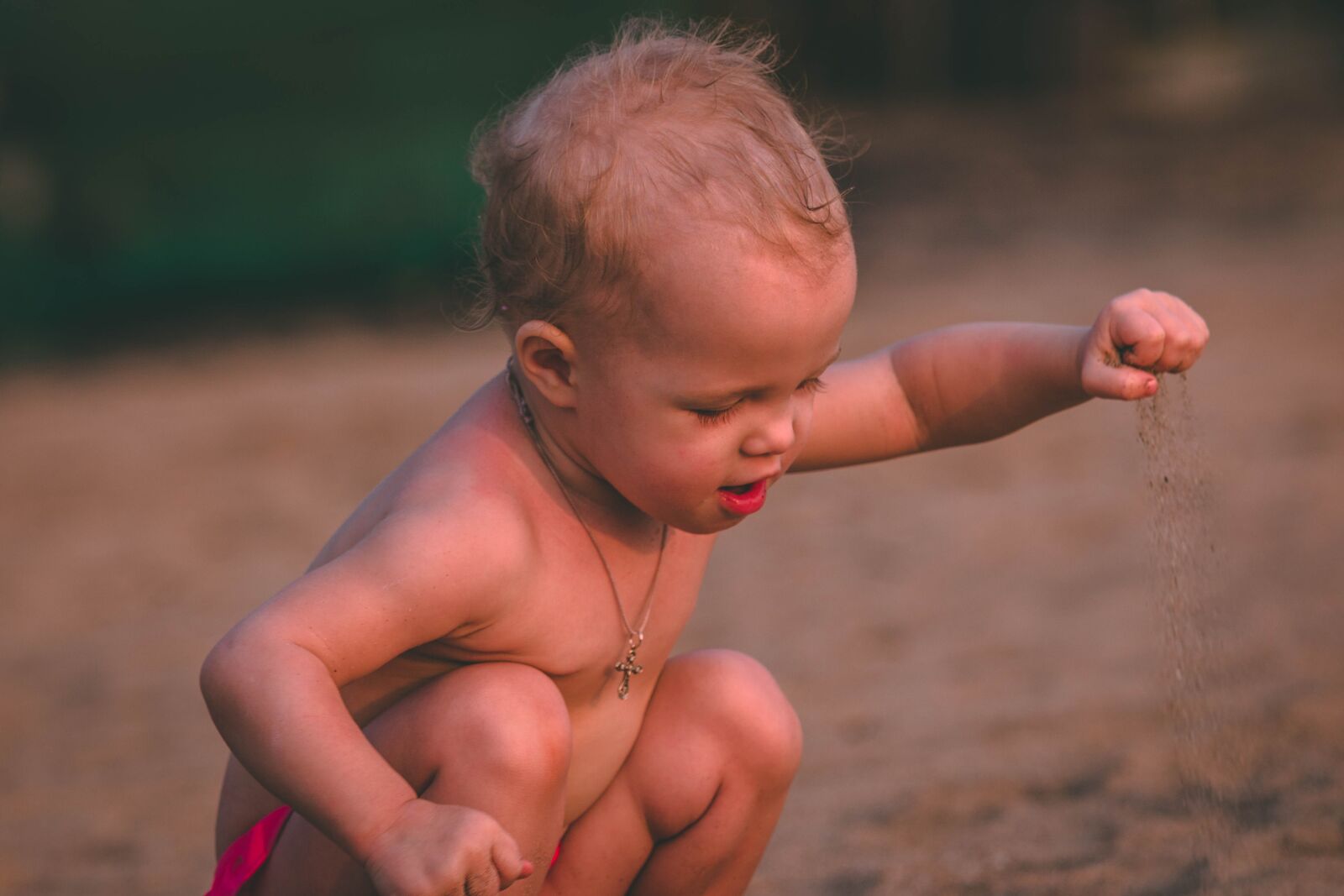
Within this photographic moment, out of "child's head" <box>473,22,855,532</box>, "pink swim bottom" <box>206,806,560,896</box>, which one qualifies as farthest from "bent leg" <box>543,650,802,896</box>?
"child's head" <box>473,22,855,532</box>

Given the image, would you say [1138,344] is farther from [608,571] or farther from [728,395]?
[608,571]

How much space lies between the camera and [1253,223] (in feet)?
27.6

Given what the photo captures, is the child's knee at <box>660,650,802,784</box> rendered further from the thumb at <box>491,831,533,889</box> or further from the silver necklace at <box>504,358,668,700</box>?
the thumb at <box>491,831,533,889</box>

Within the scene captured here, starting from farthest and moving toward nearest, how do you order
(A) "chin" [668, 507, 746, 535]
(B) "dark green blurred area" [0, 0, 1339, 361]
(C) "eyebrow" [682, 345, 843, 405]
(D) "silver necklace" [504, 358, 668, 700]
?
1. (B) "dark green blurred area" [0, 0, 1339, 361]
2. (D) "silver necklace" [504, 358, 668, 700]
3. (A) "chin" [668, 507, 746, 535]
4. (C) "eyebrow" [682, 345, 843, 405]

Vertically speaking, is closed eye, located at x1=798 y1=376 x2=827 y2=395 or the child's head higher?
the child's head

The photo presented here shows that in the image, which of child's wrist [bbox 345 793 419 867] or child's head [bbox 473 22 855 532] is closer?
child's wrist [bbox 345 793 419 867]

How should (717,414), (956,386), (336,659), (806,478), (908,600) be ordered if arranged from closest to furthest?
1. (336,659)
2. (717,414)
3. (956,386)
4. (908,600)
5. (806,478)

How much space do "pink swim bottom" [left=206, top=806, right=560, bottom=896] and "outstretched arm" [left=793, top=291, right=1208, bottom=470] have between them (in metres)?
0.73

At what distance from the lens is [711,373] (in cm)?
163

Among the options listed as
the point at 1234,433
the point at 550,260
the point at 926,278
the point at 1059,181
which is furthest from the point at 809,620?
the point at 1059,181

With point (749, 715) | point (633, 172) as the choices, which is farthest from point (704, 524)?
point (633, 172)

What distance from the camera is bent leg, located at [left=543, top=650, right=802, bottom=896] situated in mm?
1936

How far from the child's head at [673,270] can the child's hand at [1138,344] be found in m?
0.36

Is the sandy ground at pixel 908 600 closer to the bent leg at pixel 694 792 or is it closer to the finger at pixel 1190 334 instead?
the bent leg at pixel 694 792
